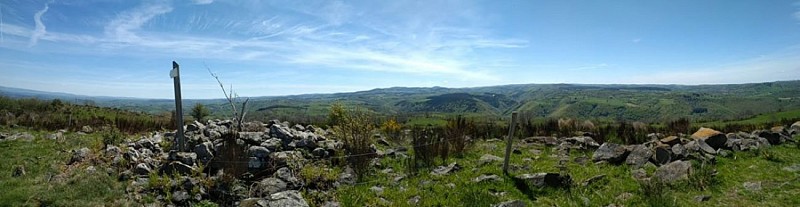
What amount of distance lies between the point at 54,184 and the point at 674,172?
1139cm

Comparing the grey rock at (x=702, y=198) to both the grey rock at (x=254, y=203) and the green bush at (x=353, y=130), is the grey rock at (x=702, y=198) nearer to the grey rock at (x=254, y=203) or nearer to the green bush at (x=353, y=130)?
the green bush at (x=353, y=130)

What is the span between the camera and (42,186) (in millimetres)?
7242

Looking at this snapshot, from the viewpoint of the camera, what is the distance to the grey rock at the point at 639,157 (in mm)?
9555

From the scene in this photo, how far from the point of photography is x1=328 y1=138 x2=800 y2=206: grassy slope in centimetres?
693

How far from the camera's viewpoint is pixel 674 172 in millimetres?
8070

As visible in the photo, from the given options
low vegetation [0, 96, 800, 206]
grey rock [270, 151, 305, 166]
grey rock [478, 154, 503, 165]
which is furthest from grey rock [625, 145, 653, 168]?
grey rock [270, 151, 305, 166]

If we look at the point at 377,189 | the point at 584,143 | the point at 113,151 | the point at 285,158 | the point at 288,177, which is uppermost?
the point at 113,151

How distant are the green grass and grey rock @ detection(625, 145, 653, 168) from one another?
404 inches

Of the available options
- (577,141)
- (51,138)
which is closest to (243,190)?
(51,138)

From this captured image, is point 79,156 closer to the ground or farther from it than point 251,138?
closer to the ground

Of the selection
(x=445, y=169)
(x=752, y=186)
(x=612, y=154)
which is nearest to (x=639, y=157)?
(x=612, y=154)

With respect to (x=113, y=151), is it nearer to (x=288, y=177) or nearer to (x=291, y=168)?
(x=291, y=168)

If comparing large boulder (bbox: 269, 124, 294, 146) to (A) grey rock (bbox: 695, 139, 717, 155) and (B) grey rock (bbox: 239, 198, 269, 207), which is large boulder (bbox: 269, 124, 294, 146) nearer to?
(B) grey rock (bbox: 239, 198, 269, 207)

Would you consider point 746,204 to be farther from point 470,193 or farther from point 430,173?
point 430,173
